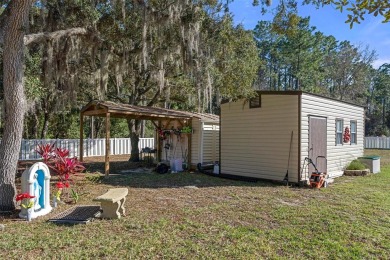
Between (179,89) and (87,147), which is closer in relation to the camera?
(179,89)

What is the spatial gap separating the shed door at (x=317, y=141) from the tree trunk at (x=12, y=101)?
6743mm

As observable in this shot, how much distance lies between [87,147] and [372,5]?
16.2 m

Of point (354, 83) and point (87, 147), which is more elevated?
point (354, 83)

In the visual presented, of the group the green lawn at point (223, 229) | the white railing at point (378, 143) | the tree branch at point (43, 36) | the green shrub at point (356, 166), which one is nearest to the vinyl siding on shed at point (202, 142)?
the green lawn at point (223, 229)

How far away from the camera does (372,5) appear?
6.70ft

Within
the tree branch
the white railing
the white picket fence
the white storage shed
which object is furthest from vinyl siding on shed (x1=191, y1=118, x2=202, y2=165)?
the white railing

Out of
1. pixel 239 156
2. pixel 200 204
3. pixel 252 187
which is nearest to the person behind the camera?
pixel 200 204

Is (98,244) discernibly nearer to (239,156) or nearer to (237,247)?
(237,247)

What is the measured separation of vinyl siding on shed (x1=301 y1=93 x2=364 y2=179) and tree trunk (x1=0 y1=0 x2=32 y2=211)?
6359mm

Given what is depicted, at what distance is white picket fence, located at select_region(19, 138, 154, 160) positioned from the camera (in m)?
14.0

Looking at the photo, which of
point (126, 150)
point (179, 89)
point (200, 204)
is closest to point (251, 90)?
point (200, 204)

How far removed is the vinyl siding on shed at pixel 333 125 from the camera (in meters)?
8.18

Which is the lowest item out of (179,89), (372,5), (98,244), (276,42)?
(98,244)

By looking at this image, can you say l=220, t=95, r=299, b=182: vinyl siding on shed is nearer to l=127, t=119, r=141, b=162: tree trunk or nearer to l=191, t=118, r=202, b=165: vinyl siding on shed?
l=191, t=118, r=202, b=165: vinyl siding on shed
